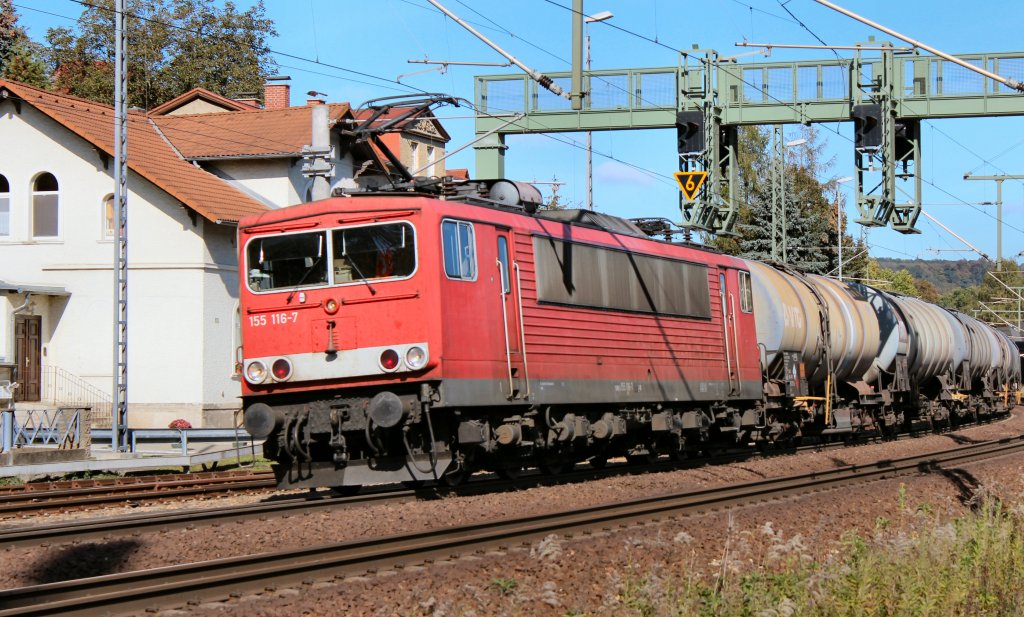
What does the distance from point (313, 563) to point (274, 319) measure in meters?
5.21

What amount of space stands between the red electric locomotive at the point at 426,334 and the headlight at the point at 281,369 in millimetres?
16

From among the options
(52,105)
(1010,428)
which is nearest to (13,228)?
(52,105)

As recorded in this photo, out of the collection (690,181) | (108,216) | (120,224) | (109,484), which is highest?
(108,216)

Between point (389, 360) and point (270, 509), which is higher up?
point (389, 360)

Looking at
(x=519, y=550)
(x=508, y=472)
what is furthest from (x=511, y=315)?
(x=519, y=550)

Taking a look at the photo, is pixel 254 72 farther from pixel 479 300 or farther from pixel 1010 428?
pixel 479 300

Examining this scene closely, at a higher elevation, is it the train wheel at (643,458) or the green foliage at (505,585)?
the green foliage at (505,585)

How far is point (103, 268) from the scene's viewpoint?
97.3 feet

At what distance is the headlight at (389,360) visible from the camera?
12.9 meters

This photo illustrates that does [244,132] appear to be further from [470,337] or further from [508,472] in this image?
[470,337]

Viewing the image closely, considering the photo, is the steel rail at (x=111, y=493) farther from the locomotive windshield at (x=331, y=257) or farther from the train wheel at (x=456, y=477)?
the locomotive windshield at (x=331, y=257)

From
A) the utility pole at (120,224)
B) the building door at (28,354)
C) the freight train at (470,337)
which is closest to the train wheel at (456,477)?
the freight train at (470,337)

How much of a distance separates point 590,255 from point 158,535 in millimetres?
7103

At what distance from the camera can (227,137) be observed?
3541 centimetres
